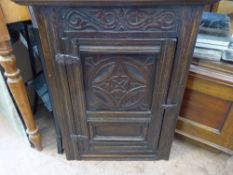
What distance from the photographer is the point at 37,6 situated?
2.30ft

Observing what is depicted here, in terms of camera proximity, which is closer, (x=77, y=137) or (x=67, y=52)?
(x=67, y=52)

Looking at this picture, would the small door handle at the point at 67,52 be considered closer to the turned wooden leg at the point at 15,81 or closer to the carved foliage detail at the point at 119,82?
the carved foliage detail at the point at 119,82

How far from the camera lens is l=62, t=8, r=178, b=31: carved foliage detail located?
0.72 m

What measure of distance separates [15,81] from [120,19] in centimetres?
57

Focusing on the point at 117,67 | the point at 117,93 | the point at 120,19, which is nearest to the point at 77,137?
the point at 117,93

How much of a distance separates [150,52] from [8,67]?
0.60 m

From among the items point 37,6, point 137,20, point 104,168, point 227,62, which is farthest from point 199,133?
point 37,6

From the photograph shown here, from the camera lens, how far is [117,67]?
0.87 metres

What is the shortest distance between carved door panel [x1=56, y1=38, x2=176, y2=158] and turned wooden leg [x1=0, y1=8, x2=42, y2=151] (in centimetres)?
25

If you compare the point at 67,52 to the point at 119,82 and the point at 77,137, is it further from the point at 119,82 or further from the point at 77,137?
the point at 77,137

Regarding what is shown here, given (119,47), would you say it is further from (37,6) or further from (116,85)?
(37,6)

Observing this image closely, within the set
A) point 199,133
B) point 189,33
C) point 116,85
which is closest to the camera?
point 189,33

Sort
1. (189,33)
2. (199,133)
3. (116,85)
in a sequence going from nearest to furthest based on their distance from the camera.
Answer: (189,33) → (116,85) → (199,133)

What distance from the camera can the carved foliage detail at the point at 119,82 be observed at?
857mm
